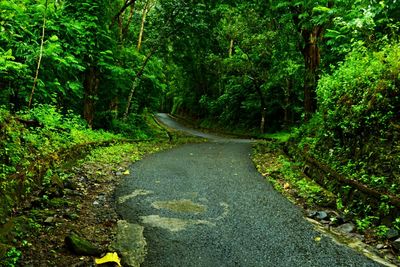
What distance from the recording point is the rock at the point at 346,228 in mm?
5346

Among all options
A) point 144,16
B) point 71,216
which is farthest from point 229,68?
point 71,216

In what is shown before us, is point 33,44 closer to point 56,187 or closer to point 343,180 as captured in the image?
point 56,187

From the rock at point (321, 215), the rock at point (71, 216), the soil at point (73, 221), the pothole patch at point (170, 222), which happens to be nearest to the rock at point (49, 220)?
the soil at point (73, 221)

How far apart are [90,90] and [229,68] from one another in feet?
50.6

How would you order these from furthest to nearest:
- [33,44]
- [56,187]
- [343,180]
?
[33,44]
[343,180]
[56,187]

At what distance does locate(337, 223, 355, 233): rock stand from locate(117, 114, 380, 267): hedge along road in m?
0.51

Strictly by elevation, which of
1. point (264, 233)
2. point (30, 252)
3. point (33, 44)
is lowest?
point (30, 252)

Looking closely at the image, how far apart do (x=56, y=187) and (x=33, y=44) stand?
5754mm

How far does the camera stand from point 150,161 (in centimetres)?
1067

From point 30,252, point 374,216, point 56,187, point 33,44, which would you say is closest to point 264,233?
point 374,216

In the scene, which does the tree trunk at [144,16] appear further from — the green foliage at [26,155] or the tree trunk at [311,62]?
the green foliage at [26,155]

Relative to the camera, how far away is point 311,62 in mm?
13078

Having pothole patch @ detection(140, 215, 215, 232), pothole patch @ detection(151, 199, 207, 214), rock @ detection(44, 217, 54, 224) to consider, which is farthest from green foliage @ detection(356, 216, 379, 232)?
rock @ detection(44, 217, 54, 224)

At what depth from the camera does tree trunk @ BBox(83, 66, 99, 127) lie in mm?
15125
